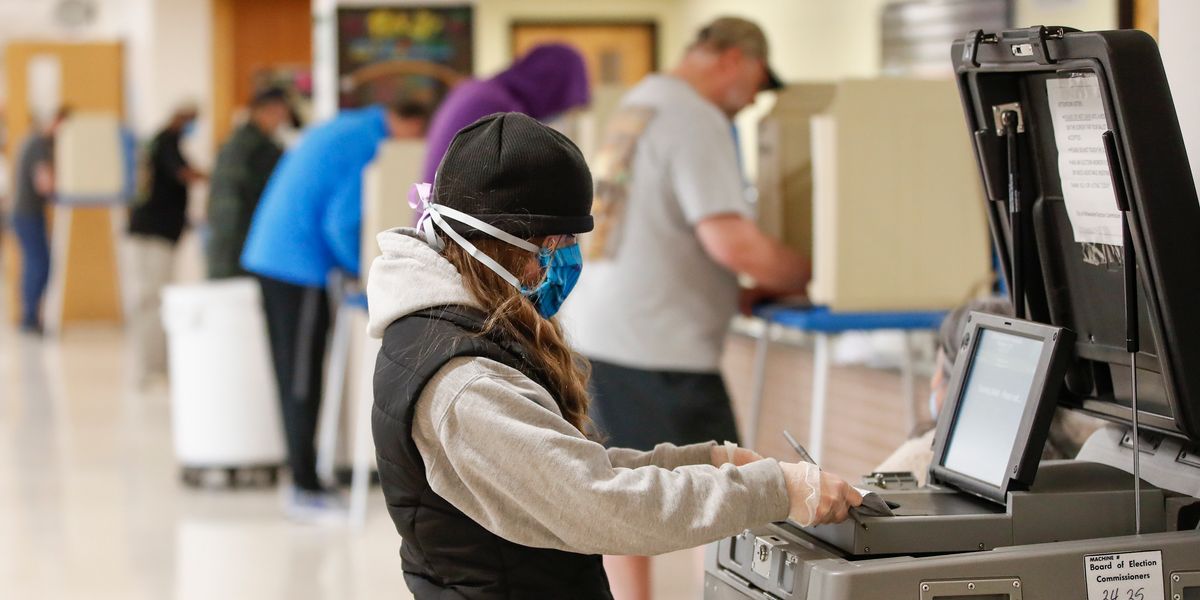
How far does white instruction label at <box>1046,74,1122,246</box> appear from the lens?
1510 millimetres

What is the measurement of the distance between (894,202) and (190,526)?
9.38ft

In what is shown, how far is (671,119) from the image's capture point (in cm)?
312

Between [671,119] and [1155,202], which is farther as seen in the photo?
[671,119]

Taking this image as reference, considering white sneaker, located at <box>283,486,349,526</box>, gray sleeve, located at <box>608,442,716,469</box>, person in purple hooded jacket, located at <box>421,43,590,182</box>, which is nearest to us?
gray sleeve, located at <box>608,442,716,469</box>

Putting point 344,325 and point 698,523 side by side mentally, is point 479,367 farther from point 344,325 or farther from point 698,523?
point 344,325

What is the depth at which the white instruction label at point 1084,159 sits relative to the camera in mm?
1510

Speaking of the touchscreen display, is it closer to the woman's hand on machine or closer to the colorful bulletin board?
the woman's hand on machine

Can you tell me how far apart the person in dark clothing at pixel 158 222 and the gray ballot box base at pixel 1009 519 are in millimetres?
7052

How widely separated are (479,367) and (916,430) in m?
1.10

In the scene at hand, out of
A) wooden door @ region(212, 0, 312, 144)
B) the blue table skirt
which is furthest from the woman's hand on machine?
wooden door @ region(212, 0, 312, 144)

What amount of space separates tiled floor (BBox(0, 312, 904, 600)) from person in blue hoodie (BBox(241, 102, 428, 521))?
0.33 m

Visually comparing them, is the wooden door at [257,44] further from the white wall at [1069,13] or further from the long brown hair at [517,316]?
the long brown hair at [517,316]

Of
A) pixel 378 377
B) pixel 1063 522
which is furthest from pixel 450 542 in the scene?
pixel 1063 522

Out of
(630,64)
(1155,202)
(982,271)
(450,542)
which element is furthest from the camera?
(630,64)
